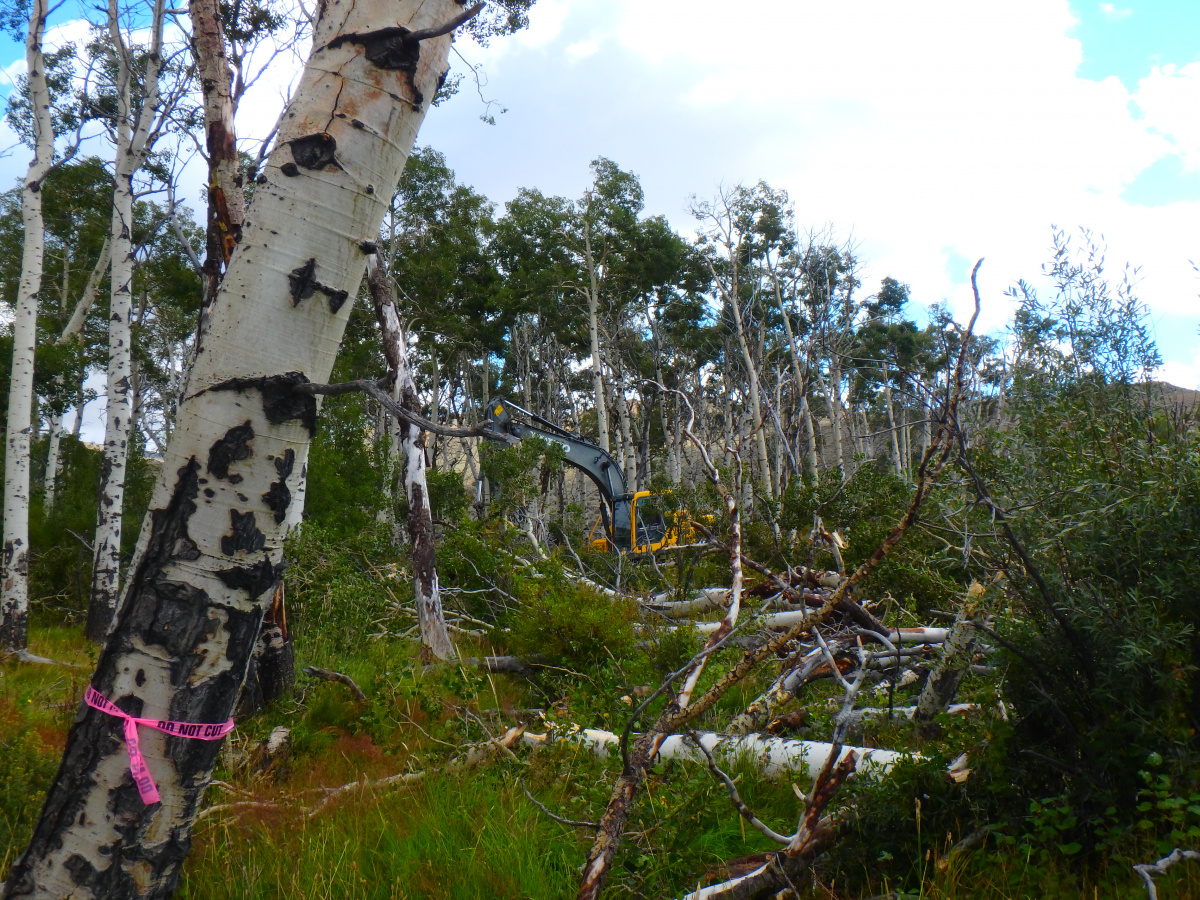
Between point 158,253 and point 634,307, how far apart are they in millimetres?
15044

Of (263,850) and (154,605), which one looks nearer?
(154,605)

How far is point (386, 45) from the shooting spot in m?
1.89

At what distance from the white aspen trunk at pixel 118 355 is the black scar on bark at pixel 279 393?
25.5 ft

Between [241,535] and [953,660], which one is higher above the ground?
[241,535]

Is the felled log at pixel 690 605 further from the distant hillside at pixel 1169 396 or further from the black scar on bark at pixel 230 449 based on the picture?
the black scar on bark at pixel 230 449

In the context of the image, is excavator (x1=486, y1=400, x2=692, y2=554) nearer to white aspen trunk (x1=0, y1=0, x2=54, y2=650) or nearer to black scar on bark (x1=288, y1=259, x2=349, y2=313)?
white aspen trunk (x1=0, y1=0, x2=54, y2=650)

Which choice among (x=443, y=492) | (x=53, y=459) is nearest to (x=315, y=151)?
(x=443, y=492)

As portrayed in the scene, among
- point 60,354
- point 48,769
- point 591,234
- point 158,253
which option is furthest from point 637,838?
point 591,234

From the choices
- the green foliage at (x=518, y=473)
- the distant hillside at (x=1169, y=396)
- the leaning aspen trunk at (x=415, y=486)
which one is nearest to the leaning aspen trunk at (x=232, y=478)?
the distant hillside at (x=1169, y=396)

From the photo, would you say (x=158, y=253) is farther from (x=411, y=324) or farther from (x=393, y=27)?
(x=393, y=27)

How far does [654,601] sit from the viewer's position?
8.16 m

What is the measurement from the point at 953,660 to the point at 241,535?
9.98ft

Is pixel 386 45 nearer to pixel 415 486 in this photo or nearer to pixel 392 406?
pixel 392 406

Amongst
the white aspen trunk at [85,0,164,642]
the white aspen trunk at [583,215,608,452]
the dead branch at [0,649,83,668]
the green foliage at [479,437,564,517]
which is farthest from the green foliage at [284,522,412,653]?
the white aspen trunk at [583,215,608,452]
